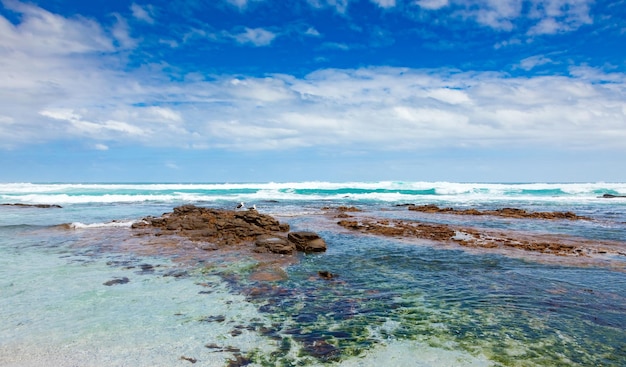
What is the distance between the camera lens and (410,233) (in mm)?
16844

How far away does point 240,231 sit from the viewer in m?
16.0

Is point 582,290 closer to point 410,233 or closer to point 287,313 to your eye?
point 287,313

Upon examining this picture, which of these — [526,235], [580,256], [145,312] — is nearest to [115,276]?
[145,312]

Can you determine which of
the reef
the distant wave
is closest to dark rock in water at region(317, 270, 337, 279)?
the reef

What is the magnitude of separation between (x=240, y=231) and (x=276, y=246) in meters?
3.77

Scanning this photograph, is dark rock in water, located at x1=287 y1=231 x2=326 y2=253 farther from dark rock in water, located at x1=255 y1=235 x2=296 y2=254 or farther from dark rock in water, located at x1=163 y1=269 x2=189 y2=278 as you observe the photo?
dark rock in water, located at x1=163 y1=269 x2=189 y2=278

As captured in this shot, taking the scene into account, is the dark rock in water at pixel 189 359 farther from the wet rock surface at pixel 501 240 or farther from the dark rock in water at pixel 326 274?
the wet rock surface at pixel 501 240

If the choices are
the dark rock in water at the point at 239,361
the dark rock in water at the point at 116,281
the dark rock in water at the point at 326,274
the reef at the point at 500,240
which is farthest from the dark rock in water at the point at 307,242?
the dark rock in water at the point at 239,361

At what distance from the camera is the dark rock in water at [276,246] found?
1248cm

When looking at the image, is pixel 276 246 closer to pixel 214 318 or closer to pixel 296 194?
pixel 214 318

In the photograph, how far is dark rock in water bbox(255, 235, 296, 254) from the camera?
12484mm

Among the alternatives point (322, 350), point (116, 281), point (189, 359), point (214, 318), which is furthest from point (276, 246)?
point (189, 359)

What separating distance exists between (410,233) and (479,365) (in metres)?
12.0

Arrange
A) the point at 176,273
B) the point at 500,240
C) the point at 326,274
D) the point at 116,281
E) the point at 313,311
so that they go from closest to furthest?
the point at 313,311, the point at 116,281, the point at 326,274, the point at 176,273, the point at 500,240
